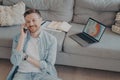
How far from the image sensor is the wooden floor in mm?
2414

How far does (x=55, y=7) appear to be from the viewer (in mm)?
2660

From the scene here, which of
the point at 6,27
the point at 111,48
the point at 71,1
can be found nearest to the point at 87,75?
the point at 111,48

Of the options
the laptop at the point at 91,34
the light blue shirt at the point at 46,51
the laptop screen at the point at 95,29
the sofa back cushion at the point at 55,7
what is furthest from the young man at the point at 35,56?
the sofa back cushion at the point at 55,7

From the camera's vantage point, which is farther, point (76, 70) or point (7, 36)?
point (76, 70)

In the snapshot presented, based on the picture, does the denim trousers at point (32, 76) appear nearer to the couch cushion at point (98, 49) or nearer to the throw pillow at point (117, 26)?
the couch cushion at point (98, 49)

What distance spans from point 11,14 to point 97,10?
106 cm

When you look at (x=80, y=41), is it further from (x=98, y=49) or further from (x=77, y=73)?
(x=77, y=73)

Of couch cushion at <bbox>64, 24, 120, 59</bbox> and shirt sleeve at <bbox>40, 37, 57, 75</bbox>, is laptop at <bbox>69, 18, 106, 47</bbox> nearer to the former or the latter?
couch cushion at <bbox>64, 24, 120, 59</bbox>

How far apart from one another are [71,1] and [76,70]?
86 centimetres

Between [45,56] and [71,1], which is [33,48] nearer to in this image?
[45,56]

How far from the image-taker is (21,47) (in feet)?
6.10

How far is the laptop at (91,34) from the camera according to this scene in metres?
2.25

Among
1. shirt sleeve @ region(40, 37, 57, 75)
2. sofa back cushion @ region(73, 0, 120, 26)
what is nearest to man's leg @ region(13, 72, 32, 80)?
shirt sleeve @ region(40, 37, 57, 75)

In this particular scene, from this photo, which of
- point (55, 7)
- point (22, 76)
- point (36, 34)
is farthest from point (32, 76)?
point (55, 7)
